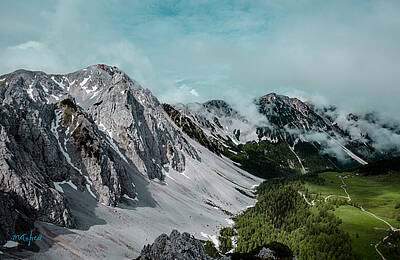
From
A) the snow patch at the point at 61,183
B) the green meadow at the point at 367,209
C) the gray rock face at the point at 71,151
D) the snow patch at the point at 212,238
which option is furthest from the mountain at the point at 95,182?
the green meadow at the point at 367,209

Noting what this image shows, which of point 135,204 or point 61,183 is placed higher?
point 61,183

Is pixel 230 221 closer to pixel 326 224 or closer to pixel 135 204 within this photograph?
pixel 326 224

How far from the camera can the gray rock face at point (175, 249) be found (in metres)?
38.9

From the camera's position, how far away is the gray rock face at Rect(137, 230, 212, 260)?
3891 centimetres

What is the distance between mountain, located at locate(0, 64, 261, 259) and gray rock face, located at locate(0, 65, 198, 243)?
26cm

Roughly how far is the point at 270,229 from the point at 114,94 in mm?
115667

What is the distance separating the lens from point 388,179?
190m

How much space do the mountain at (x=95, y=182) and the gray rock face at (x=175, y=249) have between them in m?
24.6

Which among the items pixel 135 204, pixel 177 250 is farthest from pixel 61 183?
pixel 177 250

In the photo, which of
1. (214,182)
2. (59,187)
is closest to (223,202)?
(214,182)

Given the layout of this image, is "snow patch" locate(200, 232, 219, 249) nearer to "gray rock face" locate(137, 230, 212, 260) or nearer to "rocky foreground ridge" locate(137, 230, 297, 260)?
"rocky foreground ridge" locate(137, 230, 297, 260)

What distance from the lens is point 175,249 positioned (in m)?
39.8

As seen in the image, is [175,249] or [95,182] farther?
[95,182]

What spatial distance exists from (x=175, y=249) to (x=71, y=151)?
7476 cm
